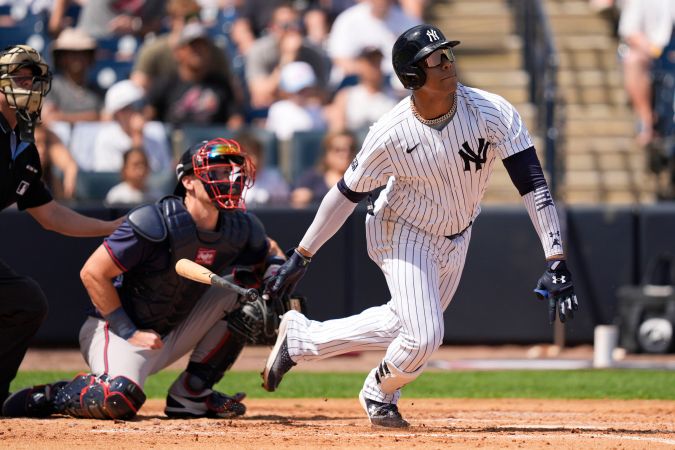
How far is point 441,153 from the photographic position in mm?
5645

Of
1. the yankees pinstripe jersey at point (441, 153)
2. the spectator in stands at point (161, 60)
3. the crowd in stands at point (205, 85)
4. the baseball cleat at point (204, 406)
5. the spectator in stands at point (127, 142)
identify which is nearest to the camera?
the yankees pinstripe jersey at point (441, 153)

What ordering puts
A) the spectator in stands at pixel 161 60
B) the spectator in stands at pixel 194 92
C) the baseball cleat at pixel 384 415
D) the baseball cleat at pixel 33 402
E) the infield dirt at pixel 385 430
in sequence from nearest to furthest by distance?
the infield dirt at pixel 385 430
the baseball cleat at pixel 384 415
the baseball cleat at pixel 33 402
the spectator in stands at pixel 194 92
the spectator in stands at pixel 161 60

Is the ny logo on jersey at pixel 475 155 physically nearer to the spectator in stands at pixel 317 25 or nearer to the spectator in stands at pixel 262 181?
the spectator in stands at pixel 262 181

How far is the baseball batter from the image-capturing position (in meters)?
5.64

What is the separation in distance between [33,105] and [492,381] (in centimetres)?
399

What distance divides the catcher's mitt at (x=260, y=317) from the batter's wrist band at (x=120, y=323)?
51cm

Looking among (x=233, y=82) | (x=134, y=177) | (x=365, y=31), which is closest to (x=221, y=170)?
(x=134, y=177)

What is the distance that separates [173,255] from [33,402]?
107cm

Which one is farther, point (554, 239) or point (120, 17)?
point (120, 17)

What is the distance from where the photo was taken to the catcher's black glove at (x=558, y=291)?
5547 mm

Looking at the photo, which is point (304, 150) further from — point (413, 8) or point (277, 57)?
point (413, 8)

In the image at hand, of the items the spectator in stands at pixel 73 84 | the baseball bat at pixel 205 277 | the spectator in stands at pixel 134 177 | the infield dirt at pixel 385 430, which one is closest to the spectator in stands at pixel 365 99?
the spectator in stands at pixel 134 177

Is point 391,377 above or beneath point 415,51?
beneath

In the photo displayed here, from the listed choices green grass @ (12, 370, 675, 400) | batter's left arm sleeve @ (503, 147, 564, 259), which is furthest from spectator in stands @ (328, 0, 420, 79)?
batter's left arm sleeve @ (503, 147, 564, 259)
